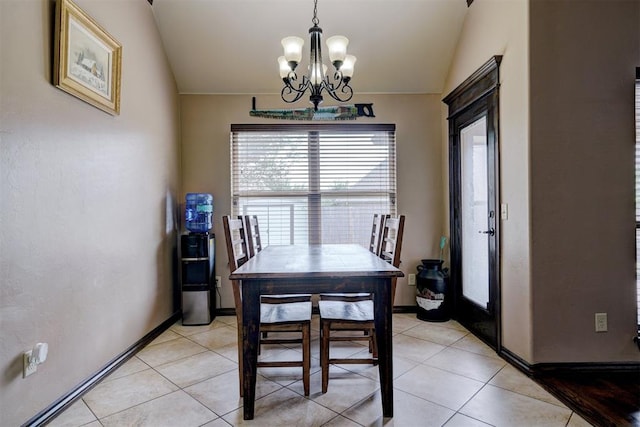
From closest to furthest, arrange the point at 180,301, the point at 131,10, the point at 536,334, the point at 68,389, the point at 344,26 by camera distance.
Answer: the point at 68,389
the point at 536,334
the point at 131,10
the point at 344,26
the point at 180,301

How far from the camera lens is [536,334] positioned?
7.61 ft

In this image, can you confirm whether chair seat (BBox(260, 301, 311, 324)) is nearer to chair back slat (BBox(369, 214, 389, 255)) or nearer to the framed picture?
chair back slat (BBox(369, 214, 389, 255))

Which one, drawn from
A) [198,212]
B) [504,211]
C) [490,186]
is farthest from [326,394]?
[198,212]

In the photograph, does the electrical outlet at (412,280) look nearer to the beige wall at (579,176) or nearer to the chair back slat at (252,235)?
the beige wall at (579,176)

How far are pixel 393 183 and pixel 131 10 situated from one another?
9.43 ft

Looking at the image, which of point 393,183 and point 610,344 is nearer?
point 610,344

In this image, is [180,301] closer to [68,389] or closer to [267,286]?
[68,389]

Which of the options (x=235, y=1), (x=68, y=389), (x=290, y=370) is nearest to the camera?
(x=68, y=389)

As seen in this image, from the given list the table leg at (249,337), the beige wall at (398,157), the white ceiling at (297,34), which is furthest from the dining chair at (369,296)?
the white ceiling at (297,34)

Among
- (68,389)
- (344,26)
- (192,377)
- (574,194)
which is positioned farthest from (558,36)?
(68,389)

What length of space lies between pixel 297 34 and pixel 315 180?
1466mm

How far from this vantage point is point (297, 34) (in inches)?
135

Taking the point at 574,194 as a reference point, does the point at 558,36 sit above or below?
above

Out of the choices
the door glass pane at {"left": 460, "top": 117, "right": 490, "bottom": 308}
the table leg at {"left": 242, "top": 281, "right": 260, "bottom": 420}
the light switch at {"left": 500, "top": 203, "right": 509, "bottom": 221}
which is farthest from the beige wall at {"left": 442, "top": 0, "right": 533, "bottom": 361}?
the table leg at {"left": 242, "top": 281, "right": 260, "bottom": 420}
